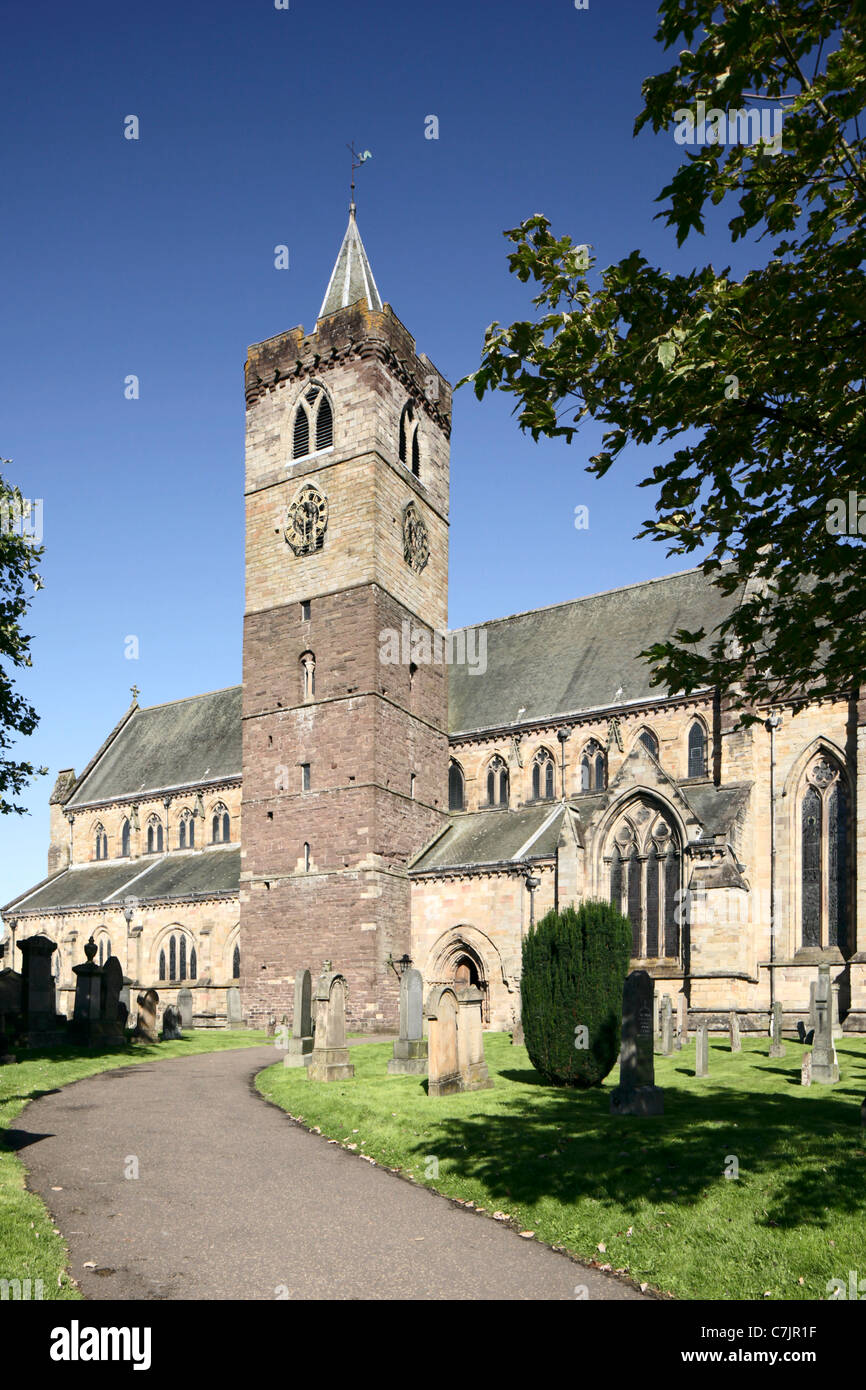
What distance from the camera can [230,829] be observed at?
41.5 m

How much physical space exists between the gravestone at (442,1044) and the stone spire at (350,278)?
28260 millimetres

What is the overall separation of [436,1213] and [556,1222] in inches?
47.1

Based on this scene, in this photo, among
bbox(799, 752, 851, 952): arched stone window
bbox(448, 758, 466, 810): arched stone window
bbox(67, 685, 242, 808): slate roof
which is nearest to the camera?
bbox(799, 752, 851, 952): arched stone window

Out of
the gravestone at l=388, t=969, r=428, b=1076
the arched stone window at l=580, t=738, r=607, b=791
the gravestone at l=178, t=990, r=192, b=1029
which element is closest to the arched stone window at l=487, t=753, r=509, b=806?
the arched stone window at l=580, t=738, r=607, b=791

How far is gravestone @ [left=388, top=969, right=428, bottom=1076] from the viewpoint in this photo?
60.1ft

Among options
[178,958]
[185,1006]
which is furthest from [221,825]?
[185,1006]

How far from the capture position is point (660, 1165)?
32.6ft

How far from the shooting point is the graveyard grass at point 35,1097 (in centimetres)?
702

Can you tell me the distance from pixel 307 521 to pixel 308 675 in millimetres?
5383

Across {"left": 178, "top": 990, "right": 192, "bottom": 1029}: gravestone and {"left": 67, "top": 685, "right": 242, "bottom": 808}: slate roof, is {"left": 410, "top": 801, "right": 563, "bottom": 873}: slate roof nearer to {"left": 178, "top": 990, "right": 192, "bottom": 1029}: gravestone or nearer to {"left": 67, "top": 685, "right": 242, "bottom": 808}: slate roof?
{"left": 178, "top": 990, "right": 192, "bottom": 1029}: gravestone

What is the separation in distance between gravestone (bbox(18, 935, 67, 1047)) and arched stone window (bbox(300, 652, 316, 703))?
13.0m

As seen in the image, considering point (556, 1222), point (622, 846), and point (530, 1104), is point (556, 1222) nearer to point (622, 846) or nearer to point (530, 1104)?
point (530, 1104)

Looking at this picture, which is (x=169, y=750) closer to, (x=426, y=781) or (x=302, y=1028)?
(x=426, y=781)
